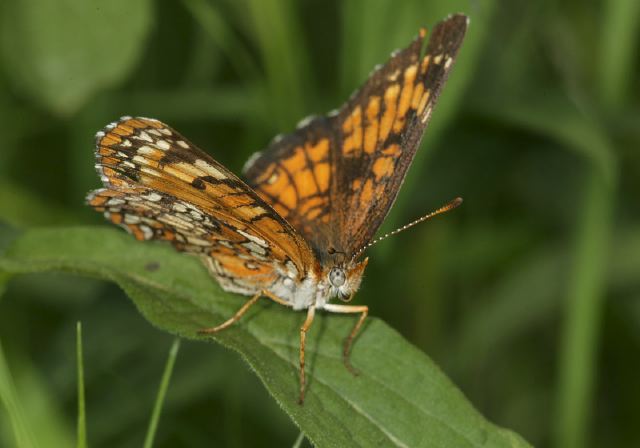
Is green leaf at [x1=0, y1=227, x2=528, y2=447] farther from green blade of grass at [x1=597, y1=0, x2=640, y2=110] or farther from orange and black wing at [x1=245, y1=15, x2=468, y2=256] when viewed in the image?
green blade of grass at [x1=597, y1=0, x2=640, y2=110]

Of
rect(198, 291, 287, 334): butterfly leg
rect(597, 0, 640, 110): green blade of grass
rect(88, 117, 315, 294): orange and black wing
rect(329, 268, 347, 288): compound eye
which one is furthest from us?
rect(597, 0, 640, 110): green blade of grass

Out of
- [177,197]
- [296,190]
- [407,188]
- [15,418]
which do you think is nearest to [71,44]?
[296,190]

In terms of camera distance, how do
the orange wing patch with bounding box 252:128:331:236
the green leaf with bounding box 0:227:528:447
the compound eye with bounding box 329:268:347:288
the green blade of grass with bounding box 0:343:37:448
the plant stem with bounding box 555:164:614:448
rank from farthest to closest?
the plant stem with bounding box 555:164:614:448, the orange wing patch with bounding box 252:128:331:236, the compound eye with bounding box 329:268:347:288, the green leaf with bounding box 0:227:528:447, the green blade of grass with bounding box 0:343:37:448

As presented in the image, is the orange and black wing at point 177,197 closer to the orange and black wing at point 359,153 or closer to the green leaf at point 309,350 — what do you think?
the green leaf at point 309,350

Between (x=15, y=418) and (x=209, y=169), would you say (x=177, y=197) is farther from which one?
(x=15, y=418)

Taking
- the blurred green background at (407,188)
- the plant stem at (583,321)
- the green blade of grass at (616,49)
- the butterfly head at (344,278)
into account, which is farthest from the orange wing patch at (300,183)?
the green blade of grass at (616,49)

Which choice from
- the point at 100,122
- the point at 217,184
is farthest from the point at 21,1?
the point at 217,184

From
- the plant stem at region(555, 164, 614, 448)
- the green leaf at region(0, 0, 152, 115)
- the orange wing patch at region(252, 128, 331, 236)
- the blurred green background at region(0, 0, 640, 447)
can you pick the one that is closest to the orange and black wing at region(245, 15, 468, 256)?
the orange wing patch at region(252, 128, 331, 236)

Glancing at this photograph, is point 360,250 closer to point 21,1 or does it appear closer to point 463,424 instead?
point 463,424
